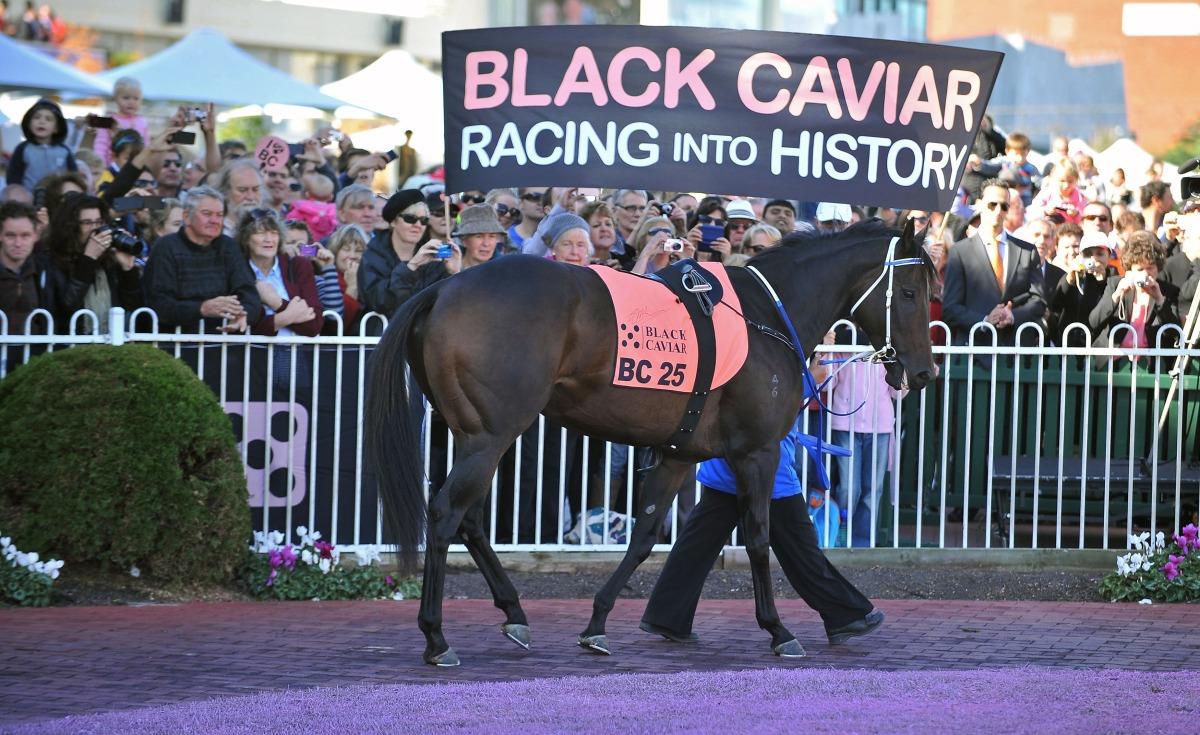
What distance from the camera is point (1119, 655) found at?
27.7ft

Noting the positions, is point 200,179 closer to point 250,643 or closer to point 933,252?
point 933,252

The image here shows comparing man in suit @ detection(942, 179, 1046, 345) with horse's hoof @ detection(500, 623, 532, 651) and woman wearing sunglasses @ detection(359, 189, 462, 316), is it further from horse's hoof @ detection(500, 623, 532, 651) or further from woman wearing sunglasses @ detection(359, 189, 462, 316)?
horse's hoof @ detection(500, 623, 532, 651)

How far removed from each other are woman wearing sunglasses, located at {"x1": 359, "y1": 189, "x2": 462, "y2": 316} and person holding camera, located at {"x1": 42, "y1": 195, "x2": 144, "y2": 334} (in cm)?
155

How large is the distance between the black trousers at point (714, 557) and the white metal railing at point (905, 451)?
1867 mm

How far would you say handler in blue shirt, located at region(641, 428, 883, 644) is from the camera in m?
8.55

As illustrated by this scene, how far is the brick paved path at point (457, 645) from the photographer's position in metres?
7.38

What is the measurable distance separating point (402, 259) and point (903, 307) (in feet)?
12.7

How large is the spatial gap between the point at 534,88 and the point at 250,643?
3625mm

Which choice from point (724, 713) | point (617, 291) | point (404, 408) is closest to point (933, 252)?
point (617, 291)

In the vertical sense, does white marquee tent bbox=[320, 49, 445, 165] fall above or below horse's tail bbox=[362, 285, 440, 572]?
above

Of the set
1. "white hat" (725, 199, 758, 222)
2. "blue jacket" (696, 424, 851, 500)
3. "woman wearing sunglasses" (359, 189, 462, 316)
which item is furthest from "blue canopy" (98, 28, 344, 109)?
"blue jacket" (696, 424, 851, 500)

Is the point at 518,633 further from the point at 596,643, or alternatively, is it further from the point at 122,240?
the point at 122,240

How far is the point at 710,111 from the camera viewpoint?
32.8 feet

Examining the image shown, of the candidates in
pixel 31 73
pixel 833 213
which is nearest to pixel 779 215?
pixel 833 213
